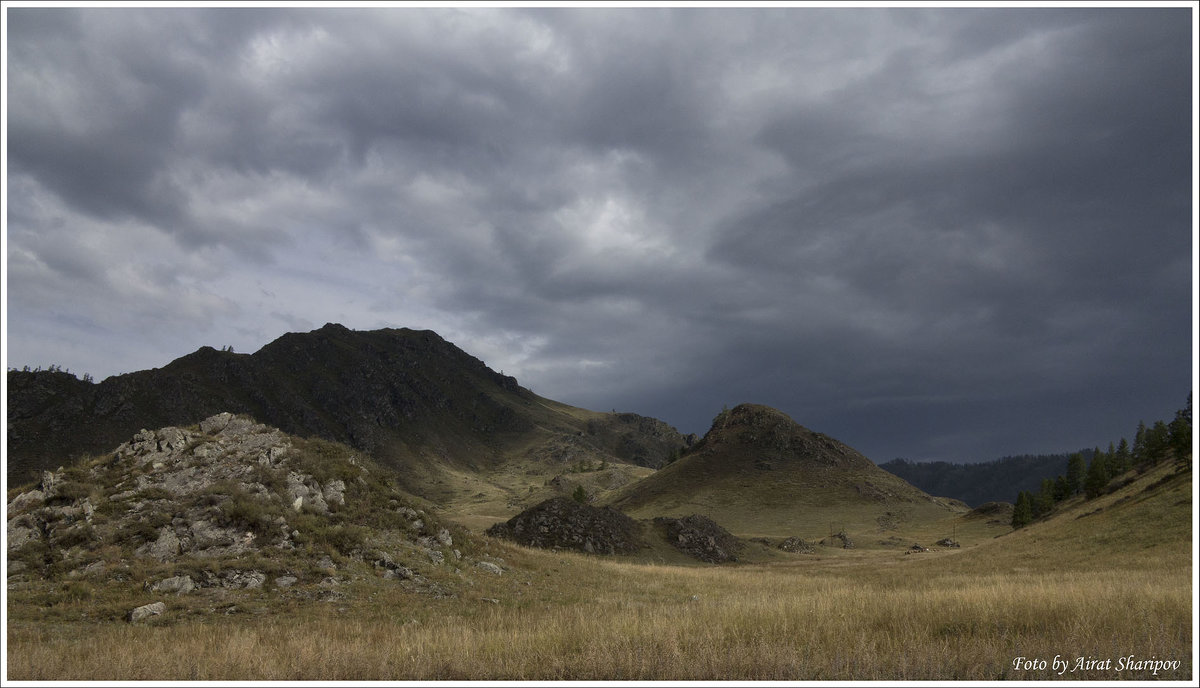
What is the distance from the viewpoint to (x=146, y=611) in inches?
605

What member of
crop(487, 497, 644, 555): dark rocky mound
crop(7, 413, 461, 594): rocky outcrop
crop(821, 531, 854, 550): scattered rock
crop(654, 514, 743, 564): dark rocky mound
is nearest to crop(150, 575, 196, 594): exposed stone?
crop(7, 413, 461, 594): rocky outcrop

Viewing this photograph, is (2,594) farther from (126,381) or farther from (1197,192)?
(126,381)

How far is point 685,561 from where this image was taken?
2240 inches

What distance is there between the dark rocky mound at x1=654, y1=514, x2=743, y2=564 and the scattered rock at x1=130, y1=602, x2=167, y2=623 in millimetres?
49652

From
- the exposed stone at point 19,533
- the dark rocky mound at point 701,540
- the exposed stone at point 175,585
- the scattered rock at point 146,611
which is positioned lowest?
the dark rocky mound at point 701,540

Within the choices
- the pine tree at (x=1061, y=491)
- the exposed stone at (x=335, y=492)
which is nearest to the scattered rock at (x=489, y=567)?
the exposed stone at (x=335, y=492)

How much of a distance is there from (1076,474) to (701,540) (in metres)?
82.6

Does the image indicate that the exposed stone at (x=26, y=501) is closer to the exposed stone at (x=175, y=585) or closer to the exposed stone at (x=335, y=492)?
the exposed stone at (x=175, y=585)

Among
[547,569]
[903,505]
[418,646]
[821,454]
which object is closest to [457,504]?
[821,454]

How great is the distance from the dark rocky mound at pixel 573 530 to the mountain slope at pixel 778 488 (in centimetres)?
4479

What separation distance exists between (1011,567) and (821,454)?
121 metres

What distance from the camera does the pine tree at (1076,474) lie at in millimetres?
100750

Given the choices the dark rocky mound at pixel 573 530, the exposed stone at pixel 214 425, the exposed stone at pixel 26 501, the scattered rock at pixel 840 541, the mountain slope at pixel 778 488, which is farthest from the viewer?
the mountain slope at pixel 778 488

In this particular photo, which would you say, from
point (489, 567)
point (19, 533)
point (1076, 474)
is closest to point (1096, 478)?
point (1076, 474)
